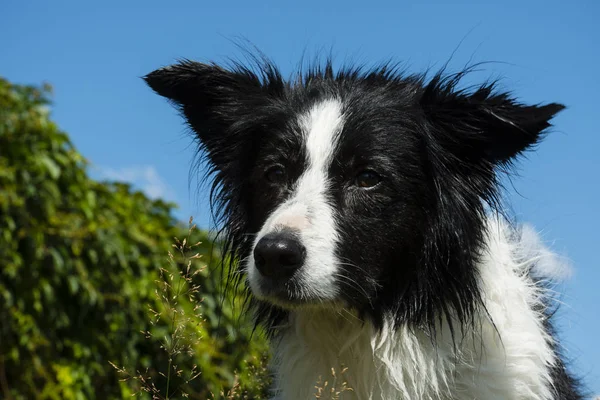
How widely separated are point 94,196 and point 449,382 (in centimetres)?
316

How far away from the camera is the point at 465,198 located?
10.5 feet

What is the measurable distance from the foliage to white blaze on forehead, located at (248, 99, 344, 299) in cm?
194

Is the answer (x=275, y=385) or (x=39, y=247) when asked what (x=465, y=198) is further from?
(x=39, y=247)

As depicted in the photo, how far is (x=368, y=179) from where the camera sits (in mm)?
3061

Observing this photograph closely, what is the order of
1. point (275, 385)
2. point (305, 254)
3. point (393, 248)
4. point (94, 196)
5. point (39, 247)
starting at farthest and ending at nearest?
→ 1. point (94, 196)
2. point (39, 247)
3. point (275, 385)
4. point (393, 248)
5. point (305, 254)

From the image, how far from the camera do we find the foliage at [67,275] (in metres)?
4.99

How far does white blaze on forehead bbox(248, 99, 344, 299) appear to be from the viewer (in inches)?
110

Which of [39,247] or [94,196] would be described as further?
[94,196]

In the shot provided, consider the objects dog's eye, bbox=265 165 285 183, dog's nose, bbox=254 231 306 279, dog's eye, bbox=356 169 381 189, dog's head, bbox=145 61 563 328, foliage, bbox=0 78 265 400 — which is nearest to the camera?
dog's nose, bbox=254 231 306 279

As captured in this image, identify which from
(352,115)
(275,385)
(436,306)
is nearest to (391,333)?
(436,306)

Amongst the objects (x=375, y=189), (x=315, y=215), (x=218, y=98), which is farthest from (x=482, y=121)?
(x=218, y=98)

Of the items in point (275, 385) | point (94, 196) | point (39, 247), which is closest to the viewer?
point (275, 385)

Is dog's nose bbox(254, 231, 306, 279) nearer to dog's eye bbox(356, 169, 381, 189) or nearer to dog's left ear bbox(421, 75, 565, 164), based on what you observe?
dog's eye bbox(356, 169, 381, 189)

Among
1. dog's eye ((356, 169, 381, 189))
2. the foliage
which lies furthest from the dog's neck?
the foliage
